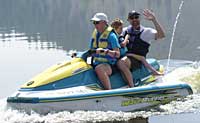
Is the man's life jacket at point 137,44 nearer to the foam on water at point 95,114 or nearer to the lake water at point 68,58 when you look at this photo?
the lake water at point 68,58

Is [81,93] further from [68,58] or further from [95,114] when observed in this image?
[68,58]

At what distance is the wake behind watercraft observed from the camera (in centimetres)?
927

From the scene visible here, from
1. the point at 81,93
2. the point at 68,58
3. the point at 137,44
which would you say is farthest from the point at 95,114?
the point at 68,58

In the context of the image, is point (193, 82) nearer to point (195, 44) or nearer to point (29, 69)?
point (29, 69)

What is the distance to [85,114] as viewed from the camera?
942 centimetres

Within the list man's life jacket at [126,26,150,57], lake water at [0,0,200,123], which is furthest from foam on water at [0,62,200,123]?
man's life jacket at [126,26,150,57]

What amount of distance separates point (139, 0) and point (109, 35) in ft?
163

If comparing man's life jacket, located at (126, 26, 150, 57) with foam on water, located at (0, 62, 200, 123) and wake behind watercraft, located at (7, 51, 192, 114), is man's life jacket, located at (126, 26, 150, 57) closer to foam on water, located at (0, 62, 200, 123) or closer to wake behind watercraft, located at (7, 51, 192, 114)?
wake behind watercraft, located at (7, 51, 192, 114)

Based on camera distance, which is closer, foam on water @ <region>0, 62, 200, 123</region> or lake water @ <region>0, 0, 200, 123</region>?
foam on water @ <region>0, 62, 200, 123</region>

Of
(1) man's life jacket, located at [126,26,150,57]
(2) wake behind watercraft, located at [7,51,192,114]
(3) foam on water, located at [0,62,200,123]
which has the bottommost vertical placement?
(3) foam on water, located at [0,62,200,123]

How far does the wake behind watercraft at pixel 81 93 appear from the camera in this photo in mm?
9266

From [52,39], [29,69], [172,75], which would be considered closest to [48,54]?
[29,69]

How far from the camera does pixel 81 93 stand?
9406 millimetres

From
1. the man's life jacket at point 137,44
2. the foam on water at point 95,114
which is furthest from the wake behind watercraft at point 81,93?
the man's life jacket at point 137,44
